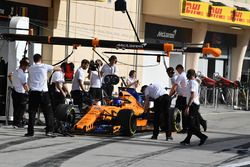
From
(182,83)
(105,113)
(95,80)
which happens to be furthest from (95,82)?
(105,113)

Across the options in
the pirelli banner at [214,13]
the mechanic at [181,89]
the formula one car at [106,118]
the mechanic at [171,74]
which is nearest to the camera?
the formula one car at [106,118]

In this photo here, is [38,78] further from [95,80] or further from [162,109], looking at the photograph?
[95,80]

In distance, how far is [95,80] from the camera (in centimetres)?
1788

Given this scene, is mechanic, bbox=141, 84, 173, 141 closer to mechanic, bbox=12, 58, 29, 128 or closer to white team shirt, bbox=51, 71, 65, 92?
white team shirt, bbox=51, 71, 65, 92

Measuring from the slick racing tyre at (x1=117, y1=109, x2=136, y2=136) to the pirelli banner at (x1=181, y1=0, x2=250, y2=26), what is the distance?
12.8m

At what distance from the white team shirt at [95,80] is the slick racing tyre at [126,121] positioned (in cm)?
326

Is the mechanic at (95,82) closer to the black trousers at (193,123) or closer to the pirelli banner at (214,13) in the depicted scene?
the black trousers at (193,123)

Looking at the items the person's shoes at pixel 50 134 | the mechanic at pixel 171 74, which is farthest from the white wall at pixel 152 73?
the person's shoes at pixel 50 134

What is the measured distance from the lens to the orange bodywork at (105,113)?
575 inches

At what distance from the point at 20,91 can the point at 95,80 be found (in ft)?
8.96

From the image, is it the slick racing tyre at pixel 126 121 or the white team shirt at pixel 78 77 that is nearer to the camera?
the slick racing tyre at pixel 126 121

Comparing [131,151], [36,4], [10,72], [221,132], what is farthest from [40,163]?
[36,4]

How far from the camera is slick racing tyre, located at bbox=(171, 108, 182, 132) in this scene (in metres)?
15.8

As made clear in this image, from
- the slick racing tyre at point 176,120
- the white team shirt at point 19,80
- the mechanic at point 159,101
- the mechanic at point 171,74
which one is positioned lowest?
the slick racing tyre at point 176,120
